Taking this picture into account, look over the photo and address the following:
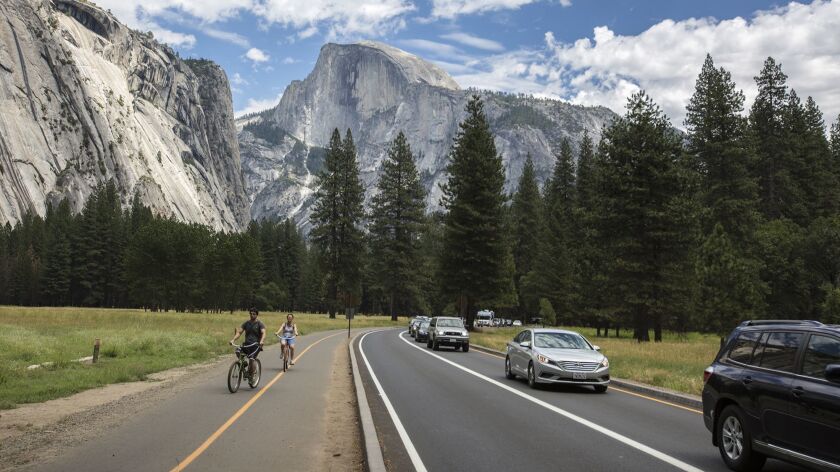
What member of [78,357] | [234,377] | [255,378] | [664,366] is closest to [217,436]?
[234,377]

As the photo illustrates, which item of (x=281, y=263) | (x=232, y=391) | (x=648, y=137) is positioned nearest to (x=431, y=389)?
(x=232, y=391)

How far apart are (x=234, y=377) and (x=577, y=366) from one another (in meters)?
8.11

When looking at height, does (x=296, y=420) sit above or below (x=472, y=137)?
below

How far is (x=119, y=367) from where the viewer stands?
18.1 m

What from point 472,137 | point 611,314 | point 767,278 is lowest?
point 611,314

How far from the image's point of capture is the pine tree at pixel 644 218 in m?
34.5

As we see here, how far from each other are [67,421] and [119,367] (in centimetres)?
875

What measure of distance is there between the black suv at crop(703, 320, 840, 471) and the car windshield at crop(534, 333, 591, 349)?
788cm

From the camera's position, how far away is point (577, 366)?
579 inches

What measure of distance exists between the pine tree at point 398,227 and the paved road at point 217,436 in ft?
180

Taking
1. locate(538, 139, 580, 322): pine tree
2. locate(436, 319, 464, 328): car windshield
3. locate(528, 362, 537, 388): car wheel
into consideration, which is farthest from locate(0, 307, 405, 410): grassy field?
locate(538, 139, 580, 322): pine tree

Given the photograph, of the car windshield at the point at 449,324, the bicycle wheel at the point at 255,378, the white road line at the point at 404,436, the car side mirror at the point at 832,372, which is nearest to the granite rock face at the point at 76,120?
the car windshield at the point at 449,324

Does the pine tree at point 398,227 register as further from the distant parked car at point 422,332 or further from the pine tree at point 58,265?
the pine tree at point 58,265

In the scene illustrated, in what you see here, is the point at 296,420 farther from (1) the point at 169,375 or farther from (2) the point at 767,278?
(2) the point at 767,278
